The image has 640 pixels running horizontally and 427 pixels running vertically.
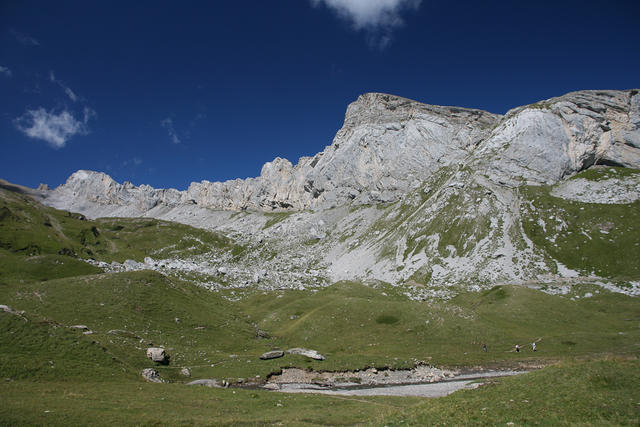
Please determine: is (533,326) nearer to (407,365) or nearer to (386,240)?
(407,365)

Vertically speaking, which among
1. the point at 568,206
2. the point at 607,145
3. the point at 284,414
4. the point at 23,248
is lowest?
Answer: the point at 284,414

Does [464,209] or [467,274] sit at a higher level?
[464,209]

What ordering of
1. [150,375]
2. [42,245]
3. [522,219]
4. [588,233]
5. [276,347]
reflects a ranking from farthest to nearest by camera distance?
1. [522,219]
2. [588,233]
3. [42,245]
4. [276,347]
5. [150,375]

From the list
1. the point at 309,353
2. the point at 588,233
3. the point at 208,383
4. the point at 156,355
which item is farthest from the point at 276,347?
the point at 588,233

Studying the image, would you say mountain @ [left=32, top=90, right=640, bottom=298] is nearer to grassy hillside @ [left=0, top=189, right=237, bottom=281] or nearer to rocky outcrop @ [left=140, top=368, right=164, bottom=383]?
grassy hillside @ [left=0, top=189, right=237, bottom=281]

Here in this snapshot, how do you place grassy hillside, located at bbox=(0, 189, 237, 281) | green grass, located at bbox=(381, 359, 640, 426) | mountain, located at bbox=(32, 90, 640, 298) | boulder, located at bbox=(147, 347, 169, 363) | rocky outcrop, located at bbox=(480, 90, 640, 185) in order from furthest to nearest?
rocky outcrop, located at bbox=(480, 90, 640, 185) → mountain, located at bbox=(32, 90, 640, 298) → grassy hillside, located at bbox=(0, 189, 237, 281) → boulder, located at bbox=(147, 347, 169, 363) → green grass, located at bbox=(381, 359, 640, 426)

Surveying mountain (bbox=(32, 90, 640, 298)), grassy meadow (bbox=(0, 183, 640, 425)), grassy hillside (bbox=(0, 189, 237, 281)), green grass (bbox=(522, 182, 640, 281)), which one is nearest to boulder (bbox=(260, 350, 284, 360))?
grassy meadow (bbox=(0, 183, 640, 425))

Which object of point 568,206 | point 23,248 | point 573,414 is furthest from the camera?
point 568,206

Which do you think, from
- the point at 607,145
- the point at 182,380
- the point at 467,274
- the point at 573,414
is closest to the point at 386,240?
the point at 467,274

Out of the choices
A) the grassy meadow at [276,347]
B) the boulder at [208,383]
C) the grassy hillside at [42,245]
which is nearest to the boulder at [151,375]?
the grassy meadow at [276,347]

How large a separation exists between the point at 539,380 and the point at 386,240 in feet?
484

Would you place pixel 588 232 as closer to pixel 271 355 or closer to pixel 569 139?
pixel 569 139

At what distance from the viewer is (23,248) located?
102938 mm

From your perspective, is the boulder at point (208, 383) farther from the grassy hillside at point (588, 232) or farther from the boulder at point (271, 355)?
the grassy hillside at point (588, 232)
